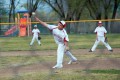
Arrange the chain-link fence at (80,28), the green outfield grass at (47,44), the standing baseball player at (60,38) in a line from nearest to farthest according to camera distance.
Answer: the standing baseball player at (60,38), the green outfield grass at (47,44), the chain-link fence at (80,28)

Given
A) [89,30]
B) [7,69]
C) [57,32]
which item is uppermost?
[57,32]

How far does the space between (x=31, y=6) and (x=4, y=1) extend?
9.49 metres

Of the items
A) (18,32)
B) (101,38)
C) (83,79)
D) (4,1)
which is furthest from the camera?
(4,1)

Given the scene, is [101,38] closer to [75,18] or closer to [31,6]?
[75,18]

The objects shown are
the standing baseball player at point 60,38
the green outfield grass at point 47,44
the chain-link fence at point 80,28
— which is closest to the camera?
the standing baseball player at point 60,38

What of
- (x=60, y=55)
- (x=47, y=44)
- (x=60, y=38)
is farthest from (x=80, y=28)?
(x=60, y=55)

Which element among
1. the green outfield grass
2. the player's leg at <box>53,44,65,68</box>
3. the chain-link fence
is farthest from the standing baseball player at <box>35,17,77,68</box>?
the chain-link fence

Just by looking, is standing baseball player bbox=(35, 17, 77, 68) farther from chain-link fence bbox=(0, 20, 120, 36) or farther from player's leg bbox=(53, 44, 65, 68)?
chain-link fence bbox=(0, 20, 120, 36)

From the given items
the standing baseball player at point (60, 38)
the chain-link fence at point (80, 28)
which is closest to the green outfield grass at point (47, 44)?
the standing baseball player at point (60, 38)

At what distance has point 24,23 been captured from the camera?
4097 centimetres

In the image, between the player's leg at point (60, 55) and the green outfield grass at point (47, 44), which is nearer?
→ the player's leg at point (60, 55)

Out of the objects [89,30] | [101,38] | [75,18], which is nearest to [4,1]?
[75,18]

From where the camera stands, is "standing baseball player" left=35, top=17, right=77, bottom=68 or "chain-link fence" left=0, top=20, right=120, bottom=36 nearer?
"standing baseball player" left=35, top=17, right=77, bottom=68

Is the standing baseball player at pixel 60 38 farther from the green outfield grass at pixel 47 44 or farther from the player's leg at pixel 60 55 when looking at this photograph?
the green outfield grass at pixel 47 44
